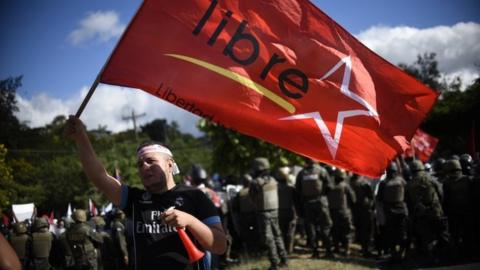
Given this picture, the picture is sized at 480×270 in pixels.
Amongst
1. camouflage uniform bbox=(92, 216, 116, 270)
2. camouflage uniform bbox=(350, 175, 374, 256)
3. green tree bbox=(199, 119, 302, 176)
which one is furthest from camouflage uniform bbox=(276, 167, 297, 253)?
green tree bbox=(199, 119, 302, 176)

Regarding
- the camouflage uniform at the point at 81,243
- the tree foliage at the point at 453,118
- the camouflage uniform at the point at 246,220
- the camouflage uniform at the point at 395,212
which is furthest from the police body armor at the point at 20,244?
the tree foliage at the point at 453,118

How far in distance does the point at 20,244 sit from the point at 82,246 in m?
1.65

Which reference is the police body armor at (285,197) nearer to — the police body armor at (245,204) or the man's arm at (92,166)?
the police body armor at (245,204)

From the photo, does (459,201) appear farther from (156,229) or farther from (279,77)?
(156,229)

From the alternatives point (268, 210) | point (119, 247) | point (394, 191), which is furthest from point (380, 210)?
point (119, 247)

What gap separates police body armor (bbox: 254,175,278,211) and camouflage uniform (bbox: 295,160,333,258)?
0.76 metres

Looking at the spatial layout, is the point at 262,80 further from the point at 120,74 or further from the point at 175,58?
the point at 120,74

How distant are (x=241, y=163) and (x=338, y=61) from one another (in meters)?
15.7

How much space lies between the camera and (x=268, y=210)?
9.78 metres

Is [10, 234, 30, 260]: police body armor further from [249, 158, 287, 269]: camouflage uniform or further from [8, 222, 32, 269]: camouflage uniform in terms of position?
[249, 158, 287, 269]: camouflage uniform

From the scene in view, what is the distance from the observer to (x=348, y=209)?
10.6 m

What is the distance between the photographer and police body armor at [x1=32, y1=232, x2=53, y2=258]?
9.49 metres

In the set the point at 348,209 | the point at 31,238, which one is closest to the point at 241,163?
the point at 348,209

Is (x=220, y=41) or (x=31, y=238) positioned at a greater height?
(x=220, y=41)
